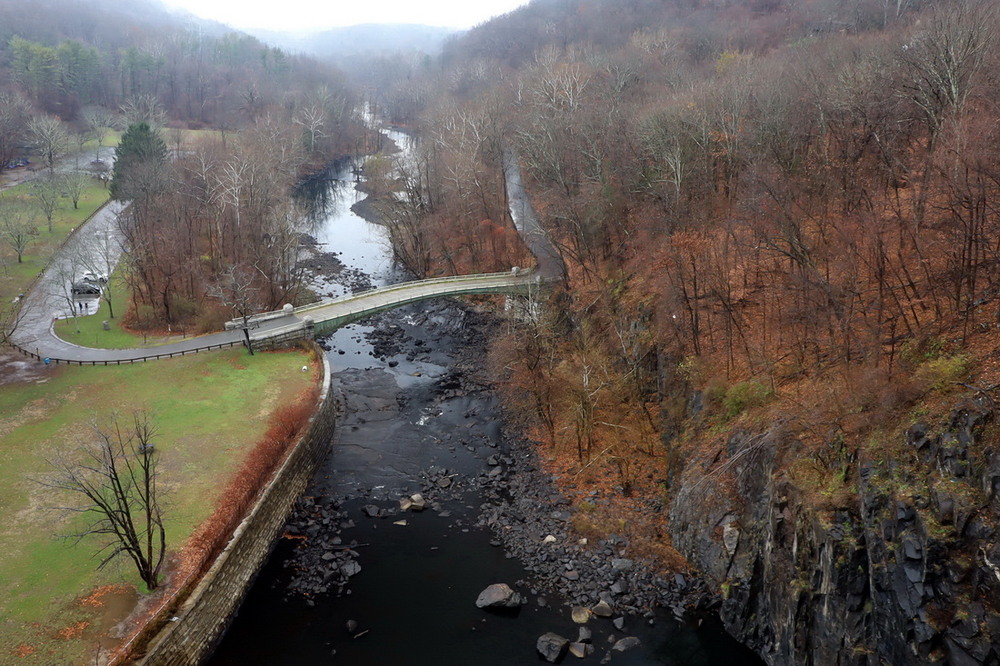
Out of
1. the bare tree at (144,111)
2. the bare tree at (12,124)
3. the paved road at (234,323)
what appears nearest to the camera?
the paved road at (234,323)

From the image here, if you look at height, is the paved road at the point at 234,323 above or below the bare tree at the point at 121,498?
above

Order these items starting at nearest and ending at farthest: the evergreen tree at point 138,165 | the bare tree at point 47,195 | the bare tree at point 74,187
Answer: the evergreen tree at point 138,165 < the bare tree at point 47,195 < the bare tree at point 74,187

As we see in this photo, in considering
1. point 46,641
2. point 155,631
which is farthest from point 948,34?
point 46,641

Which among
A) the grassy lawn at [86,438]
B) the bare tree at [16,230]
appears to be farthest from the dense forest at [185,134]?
the bare tree at [16,230]

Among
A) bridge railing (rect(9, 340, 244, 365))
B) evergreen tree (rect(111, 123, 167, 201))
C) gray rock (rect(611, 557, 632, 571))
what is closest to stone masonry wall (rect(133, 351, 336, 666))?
bridge railing (rect(9, 340, 244, 365))

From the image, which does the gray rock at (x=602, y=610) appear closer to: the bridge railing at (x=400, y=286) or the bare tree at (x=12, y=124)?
the bridge railing at (x=400, y=286)

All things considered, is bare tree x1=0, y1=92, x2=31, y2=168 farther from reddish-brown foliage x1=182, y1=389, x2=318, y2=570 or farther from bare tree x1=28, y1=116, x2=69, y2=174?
reddish-brown foliage x1=182, y1=389, x2=318, y2=570

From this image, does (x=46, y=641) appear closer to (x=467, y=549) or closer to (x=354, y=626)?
(x=354, y=626)
